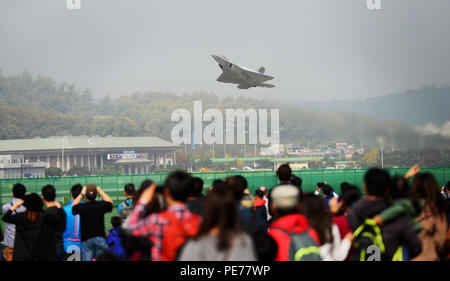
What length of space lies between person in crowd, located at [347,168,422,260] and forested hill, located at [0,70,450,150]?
100 m

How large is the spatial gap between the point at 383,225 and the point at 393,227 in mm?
93

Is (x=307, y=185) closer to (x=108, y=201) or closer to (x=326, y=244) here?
(x=108, y=201)

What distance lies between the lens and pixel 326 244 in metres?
5.00

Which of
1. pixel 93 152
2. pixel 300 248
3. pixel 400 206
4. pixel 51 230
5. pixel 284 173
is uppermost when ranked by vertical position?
pixel 284 173

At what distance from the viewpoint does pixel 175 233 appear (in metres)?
4.27

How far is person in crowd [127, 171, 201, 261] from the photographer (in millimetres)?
4266

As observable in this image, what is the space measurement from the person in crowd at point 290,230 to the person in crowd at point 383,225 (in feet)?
1.80

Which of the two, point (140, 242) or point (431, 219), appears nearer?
point (140, 242)

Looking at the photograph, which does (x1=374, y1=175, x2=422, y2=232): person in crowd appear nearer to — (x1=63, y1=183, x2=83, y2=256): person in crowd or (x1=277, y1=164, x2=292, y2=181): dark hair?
(x1=277, y1=164, x2=292, y2=181): dark hair

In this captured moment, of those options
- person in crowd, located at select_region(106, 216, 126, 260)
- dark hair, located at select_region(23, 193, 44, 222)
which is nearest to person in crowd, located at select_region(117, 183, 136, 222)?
person in crowd, located at select_region(106, 216, 126, 260)

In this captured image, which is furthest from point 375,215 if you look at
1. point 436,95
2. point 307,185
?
point 436,95

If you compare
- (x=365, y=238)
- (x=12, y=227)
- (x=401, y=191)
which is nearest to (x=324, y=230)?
(x=365, y=238)

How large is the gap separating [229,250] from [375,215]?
6.06 feet

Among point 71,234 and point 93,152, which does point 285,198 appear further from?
point 93,152
